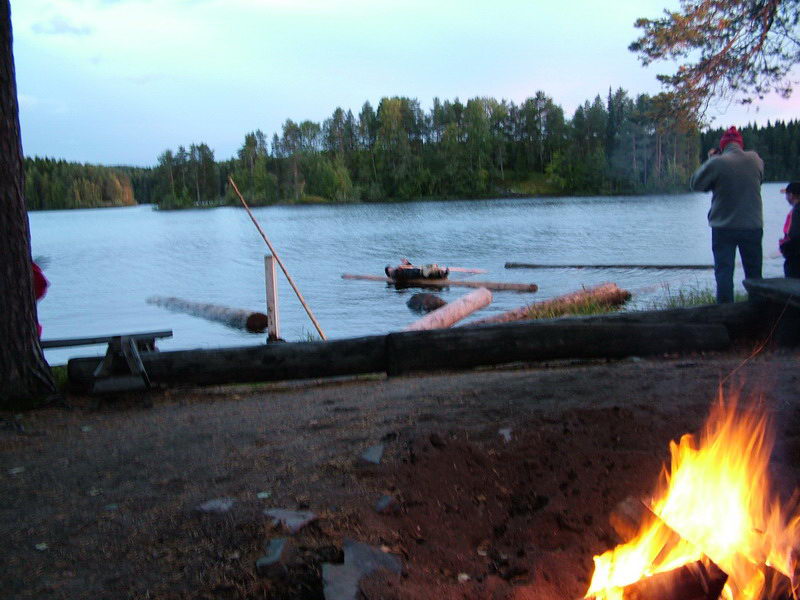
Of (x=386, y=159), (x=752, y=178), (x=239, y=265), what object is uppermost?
(x=386, y=159)

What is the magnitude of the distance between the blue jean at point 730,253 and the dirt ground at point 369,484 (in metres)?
3.09

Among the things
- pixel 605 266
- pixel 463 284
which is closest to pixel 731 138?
pixel 463 284

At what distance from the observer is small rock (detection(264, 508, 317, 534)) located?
3.24m

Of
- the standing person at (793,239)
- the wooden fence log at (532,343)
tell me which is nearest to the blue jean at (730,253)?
the standing person at (793,239)

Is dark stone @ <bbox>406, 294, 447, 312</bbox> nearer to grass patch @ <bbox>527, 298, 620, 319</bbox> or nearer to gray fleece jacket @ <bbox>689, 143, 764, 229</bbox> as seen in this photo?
grass patch @ <bbox>527, 298, 620, 319</bbox>

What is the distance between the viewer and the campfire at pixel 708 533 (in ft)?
8.44

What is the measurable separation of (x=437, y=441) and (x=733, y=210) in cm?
612

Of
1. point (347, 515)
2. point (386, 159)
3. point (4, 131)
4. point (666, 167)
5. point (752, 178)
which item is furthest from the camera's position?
point (386, 159)

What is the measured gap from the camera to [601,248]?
3712cm

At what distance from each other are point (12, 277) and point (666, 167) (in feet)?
242

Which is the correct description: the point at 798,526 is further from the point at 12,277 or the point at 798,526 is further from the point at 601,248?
the point at 601,248

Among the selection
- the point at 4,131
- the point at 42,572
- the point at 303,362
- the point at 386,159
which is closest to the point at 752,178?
the point at 303,362

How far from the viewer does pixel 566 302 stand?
49.3 feet

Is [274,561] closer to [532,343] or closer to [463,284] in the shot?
[532,343]
